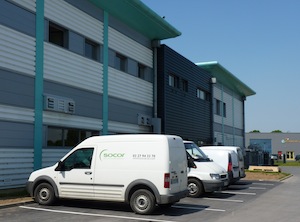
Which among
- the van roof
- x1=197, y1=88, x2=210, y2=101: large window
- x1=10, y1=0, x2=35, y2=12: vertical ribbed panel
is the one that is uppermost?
x1=10, y1=0, x2=35, y2=12: vertical ribbed panel

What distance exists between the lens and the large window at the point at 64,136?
1535 cm

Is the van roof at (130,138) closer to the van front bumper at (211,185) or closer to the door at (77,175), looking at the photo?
the door at (77,175)

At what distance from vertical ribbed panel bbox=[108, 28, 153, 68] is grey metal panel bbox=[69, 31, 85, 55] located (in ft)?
7.25

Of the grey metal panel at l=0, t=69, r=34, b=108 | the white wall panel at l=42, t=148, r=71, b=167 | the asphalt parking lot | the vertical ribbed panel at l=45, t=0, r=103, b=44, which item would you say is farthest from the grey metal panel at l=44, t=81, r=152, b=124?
the asphalt parking lot

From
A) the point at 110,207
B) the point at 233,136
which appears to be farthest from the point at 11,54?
the point at 233,136

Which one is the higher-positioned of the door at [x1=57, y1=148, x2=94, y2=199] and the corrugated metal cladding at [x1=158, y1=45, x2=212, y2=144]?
the corrugated metal cladding at [x1=158, y1=45, x2=212, y2=144]

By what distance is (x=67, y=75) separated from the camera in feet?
53.6

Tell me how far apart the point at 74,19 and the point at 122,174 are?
29.7 feet

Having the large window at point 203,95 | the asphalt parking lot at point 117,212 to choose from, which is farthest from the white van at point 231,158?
the large window at point 203,95

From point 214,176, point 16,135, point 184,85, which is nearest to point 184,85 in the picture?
point 184,85

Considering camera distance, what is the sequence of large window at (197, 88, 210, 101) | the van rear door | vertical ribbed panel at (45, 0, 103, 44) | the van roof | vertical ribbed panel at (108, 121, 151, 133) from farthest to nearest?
large window at (197, 88, 210, 101) < vertical ribbed panel at (108, 121, 151, 133) < vertical ribbed panel at (45, 0, 103, 44) < the van roof < the van rear door

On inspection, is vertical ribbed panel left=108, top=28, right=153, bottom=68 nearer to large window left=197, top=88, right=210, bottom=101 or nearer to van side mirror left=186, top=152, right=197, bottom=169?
van side mirror left=186, top=152, right=197, bottom=169

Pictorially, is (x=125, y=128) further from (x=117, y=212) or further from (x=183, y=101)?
(x=117, y=212)

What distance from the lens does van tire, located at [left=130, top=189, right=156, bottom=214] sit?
9.68m
